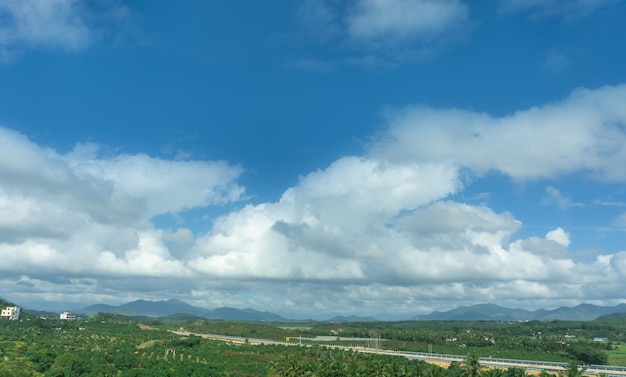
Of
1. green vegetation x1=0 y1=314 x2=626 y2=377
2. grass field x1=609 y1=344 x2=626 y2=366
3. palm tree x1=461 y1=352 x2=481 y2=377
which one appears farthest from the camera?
grass field x1=609 y1=344 x2=626 y2=366

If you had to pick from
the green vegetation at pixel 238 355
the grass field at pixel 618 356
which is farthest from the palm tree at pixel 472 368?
the grass field at pixel 618 356

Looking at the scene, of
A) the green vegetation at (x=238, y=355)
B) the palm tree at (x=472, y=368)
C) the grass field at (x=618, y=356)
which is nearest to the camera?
the palm tree at (x=472, y=368)

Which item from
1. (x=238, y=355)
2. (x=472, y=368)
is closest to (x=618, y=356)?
(x=472, y=368)

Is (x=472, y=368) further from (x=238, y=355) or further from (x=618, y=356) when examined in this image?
(x=618, y=356)

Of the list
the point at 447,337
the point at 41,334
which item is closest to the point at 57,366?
the point at 41,334

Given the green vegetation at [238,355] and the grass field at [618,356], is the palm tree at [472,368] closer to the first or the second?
the green vegetation at [238,355]

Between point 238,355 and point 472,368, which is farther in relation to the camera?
point 238,355

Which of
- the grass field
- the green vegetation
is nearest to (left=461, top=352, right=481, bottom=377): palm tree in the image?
the green vegetation

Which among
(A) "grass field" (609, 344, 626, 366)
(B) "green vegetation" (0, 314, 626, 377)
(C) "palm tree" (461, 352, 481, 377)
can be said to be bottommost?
(A) "grass field" (609, 344, 626, 366)

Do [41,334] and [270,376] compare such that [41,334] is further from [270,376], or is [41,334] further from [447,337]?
[447,337]

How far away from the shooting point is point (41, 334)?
13862 centimetres

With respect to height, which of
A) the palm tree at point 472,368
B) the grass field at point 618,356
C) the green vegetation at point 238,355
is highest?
the palm tree at point 472,368

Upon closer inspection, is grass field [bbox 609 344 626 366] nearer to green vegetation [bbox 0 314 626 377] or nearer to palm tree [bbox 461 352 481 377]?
green vegetation [bbox 0 314 626 377]

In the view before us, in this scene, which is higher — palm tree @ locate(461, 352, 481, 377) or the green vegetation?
palm tree @ locate(461, 352, 481, 377)
